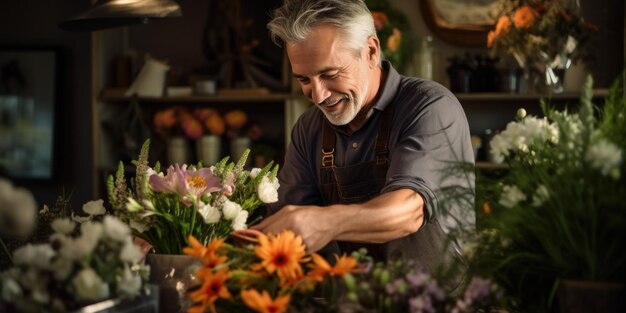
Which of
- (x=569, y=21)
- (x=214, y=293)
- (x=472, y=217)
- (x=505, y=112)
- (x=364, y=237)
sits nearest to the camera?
(x=214, y=293)

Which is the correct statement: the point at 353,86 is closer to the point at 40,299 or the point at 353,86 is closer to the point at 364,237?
the point at 364,237

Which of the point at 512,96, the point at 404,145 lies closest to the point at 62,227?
the point at 404,145

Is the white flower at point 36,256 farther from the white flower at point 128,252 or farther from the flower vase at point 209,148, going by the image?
the flower vase at point 209,148

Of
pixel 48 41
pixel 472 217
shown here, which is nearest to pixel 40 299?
pixel 472 217

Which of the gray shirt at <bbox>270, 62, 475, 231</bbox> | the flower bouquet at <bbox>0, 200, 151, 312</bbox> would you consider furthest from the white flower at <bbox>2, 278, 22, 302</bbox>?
the gray shirt at <bbox>270, 62, 475, 231</bbox>

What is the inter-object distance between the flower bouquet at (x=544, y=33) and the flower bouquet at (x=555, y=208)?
2.75m

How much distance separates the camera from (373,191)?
2.49m

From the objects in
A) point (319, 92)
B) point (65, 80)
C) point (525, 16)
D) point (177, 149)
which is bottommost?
point (177, 149)

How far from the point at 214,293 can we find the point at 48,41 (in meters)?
4.68

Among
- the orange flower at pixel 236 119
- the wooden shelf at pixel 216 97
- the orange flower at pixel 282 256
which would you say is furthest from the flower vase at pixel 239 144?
the orange flower at pixel 282 256

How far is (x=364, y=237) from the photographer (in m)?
1.86

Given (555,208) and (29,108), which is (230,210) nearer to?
(555,208)

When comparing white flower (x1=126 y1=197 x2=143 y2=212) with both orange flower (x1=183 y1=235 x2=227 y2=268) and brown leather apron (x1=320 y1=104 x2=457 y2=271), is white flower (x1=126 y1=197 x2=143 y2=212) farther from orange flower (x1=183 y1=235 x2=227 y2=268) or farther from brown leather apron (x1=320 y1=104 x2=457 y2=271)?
brown leather apron (x1=320 y1=104 x2=457 y2=271)

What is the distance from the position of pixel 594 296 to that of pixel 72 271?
725 millimetres
